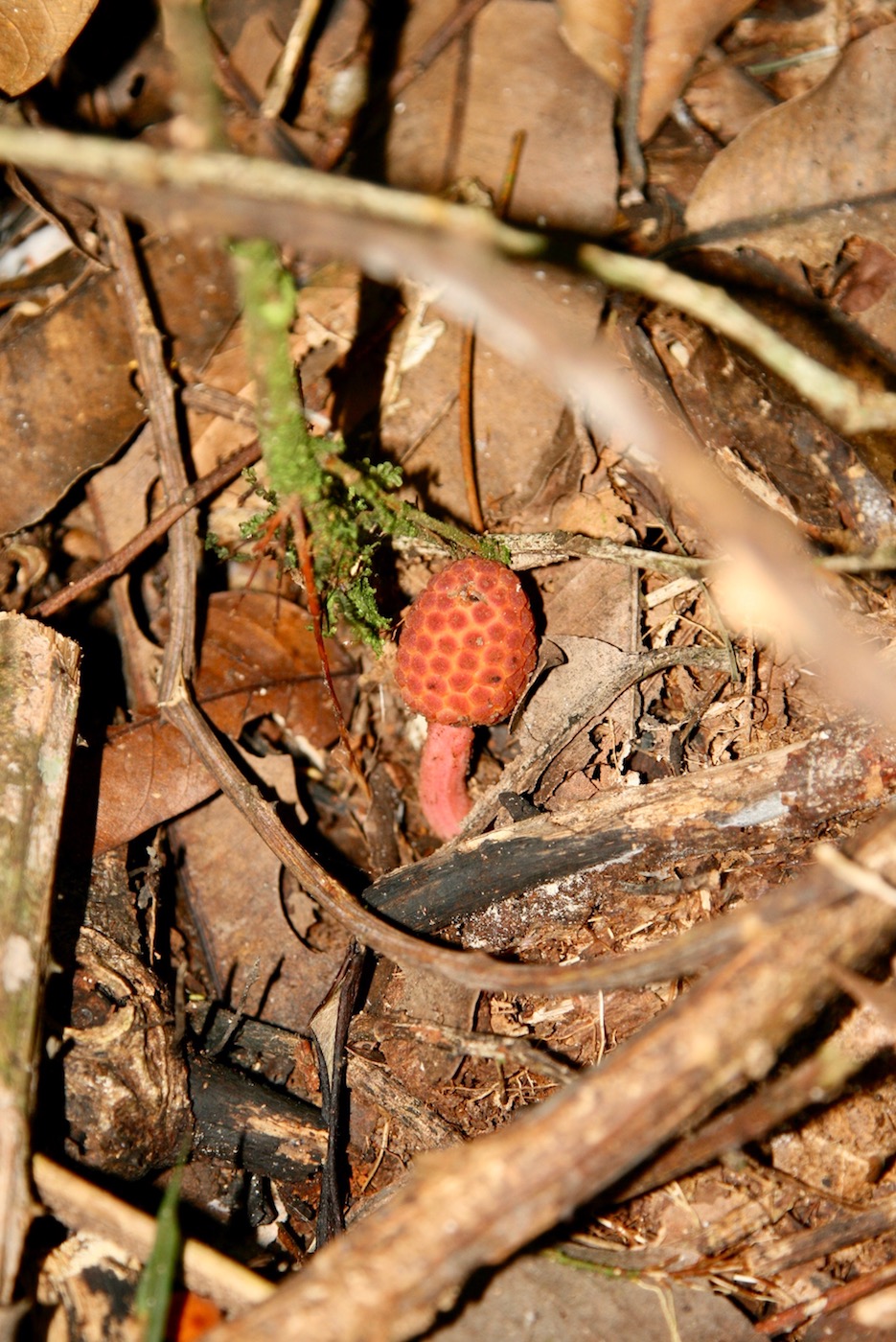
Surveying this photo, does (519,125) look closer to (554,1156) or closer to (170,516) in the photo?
(170,516)

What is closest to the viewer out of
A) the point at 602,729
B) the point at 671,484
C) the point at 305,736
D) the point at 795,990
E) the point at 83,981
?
the point at 795,990

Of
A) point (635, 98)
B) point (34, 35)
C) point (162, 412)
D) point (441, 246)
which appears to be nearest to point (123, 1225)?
point (441, 246)

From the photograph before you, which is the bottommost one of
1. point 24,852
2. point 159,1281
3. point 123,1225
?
point 159,1281

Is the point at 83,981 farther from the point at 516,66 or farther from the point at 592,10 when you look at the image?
the point at 592,10

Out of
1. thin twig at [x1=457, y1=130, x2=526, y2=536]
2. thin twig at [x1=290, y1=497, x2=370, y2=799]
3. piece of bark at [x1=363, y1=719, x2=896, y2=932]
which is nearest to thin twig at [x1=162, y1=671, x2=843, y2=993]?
piece of bark at [x1=363, y1=719, x2=896, y2=932]

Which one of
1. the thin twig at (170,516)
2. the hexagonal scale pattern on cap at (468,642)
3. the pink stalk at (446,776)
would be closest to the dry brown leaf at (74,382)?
the thin twig at (170,516)

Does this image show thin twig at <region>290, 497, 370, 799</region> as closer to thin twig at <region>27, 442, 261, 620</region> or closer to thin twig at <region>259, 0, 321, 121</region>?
thin twig at <region>27, 442, 261, 620</region>

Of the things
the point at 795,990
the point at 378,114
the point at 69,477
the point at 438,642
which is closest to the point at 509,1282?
the point at 795,990
